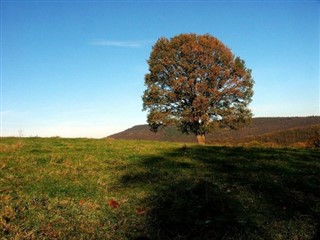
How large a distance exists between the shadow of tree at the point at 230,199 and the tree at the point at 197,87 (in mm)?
27859

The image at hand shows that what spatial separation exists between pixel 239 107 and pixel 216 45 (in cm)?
847

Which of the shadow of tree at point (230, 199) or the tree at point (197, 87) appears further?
the tree at point (197, 87)

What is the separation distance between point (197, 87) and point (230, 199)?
3378 cm

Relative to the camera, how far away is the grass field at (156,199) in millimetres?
7723

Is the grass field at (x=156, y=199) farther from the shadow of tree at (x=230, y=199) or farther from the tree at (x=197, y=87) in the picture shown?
the tree at (x=197, y=87)

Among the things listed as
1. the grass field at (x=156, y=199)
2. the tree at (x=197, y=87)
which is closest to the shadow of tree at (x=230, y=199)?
the grass field at (x=156, y=199)

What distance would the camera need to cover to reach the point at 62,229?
7664mm

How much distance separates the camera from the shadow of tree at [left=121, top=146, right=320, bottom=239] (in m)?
7.81

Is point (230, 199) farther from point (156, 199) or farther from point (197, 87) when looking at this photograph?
point (197, 87)

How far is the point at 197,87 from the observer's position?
4288 centimetres

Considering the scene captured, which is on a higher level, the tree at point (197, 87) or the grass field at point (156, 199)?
the tree at point (197, 87)

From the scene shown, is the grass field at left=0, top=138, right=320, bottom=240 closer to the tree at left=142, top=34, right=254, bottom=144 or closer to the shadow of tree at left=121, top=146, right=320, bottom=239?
the shadow of tree at left=121, top=146, right=320, bottom=239

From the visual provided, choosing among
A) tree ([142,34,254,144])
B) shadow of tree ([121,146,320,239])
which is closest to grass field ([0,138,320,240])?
shadow of tree ([121,146,320,239])

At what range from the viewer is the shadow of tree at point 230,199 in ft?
25.6
